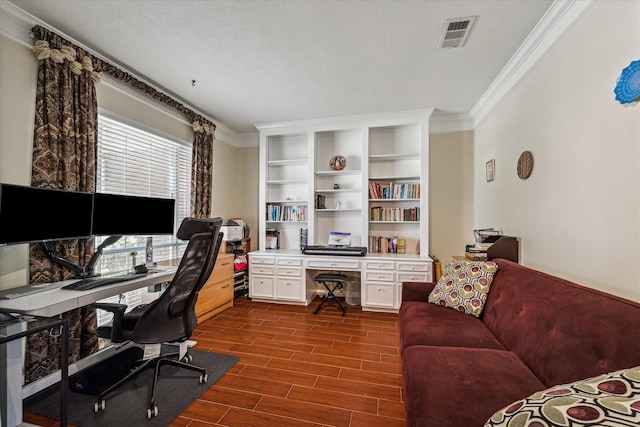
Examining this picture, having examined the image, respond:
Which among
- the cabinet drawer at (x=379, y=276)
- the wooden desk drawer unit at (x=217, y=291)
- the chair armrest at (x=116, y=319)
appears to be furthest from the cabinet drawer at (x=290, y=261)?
the chair armrest at (x=116, y=319)

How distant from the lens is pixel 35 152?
195 cm

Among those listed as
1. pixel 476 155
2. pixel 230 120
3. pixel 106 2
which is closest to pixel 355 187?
pixel 476 155

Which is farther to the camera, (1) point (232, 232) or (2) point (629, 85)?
(1) point (232, 232)

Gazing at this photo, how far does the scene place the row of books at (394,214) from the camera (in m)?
3.82

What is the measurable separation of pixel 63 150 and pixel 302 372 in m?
2.49

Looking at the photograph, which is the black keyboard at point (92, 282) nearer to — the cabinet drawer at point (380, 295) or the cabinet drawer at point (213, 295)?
the cabinet drawer at point (213, 295)

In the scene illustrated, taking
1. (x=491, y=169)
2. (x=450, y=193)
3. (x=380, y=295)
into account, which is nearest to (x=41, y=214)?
(x=380, y=295)

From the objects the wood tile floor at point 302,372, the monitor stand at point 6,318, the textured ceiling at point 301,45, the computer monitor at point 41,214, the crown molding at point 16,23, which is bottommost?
the wood tile floor at point 302,372

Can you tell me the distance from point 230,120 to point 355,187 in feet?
6.81

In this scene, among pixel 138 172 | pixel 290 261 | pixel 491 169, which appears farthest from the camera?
pixel 290 261

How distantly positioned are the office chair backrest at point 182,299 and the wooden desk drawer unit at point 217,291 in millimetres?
1153

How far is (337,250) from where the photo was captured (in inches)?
145

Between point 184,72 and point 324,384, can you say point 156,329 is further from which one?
point 184,72

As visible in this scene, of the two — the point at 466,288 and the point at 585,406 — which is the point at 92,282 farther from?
the point at 466,288
